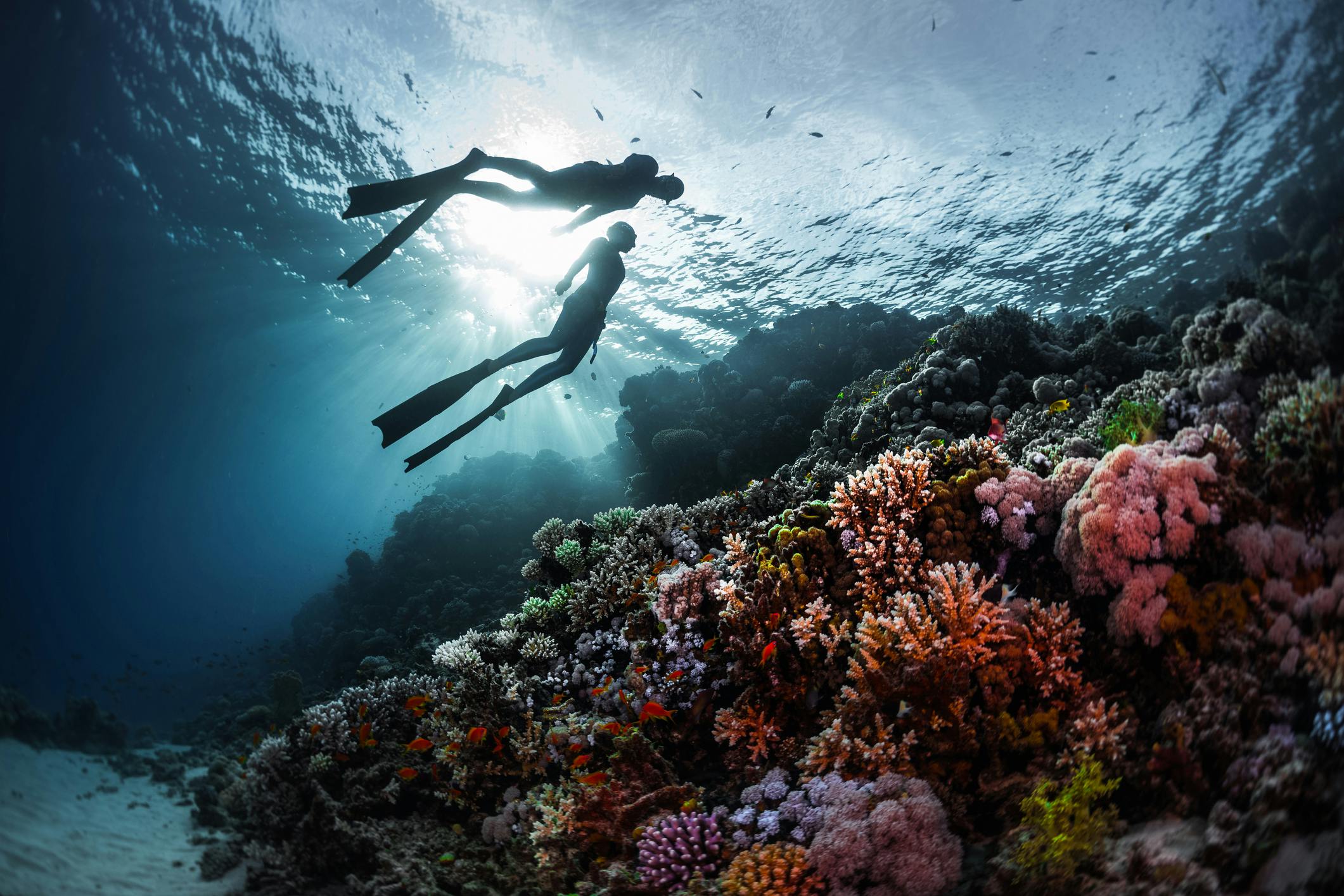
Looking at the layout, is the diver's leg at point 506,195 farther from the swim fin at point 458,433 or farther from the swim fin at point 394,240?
the swim fin at point 458,433

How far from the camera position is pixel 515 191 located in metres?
4.96

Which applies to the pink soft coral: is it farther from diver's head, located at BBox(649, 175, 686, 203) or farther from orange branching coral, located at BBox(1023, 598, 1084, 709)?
diver's head, located at BBox(649, 175, 686, 203)

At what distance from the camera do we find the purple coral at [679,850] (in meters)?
3.11

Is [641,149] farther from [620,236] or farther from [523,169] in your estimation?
[523,169]

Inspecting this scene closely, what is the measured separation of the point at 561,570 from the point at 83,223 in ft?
81.4

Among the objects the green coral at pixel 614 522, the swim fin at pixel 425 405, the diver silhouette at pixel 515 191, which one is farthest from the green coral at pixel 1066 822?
the green coral at pixel 614 522

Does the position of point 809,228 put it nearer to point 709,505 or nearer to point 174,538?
point 709,505

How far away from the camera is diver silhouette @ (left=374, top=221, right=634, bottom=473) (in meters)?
4.82

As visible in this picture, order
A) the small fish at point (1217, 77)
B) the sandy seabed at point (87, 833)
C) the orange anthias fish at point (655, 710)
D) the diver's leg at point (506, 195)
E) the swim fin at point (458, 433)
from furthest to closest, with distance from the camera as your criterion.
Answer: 1. the sandy seabed at point (87, 833)
2. the small fish at point (1217, 77)
3. the swim fin at point (458, 433)
4. the diver's leg at point (506, 195)
5. the orange anthias fish at point (655, 710)

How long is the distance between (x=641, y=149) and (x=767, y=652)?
14.0 m

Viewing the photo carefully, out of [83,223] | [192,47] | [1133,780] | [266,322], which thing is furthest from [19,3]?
[1133,780]

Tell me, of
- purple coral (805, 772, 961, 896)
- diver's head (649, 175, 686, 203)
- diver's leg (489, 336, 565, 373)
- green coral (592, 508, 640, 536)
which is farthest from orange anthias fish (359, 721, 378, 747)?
diver's head (649, 175, 686, 203)

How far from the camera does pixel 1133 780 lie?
2555 millimetres

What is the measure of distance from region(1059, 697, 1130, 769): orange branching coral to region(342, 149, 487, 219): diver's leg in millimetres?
5892
